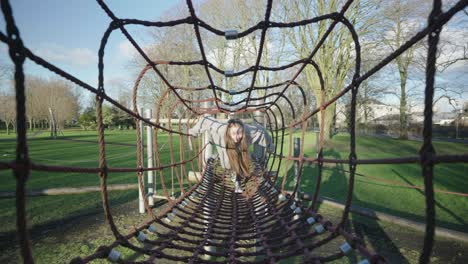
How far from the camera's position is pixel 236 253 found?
0.98 m

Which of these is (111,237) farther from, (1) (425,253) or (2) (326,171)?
(2) (326,171)

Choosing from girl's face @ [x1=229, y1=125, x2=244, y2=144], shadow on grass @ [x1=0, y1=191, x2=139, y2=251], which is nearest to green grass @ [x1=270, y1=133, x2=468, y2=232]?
girl's face @ [x1=229, y1=125, x2=244, y2=144]

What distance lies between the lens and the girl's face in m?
2.79

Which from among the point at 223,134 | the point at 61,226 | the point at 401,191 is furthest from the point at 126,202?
the point at 401,191

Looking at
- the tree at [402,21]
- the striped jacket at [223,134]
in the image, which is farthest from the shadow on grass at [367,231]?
the tree at [402,21]

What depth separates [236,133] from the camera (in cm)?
280

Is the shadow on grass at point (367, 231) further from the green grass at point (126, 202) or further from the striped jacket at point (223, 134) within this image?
the striped jacket at point (223, 134)

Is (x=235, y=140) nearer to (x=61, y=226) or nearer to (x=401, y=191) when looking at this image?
(x=61, y=226)

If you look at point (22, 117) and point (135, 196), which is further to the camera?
point (135, 196)

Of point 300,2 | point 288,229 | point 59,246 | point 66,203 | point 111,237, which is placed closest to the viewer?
point 288,229

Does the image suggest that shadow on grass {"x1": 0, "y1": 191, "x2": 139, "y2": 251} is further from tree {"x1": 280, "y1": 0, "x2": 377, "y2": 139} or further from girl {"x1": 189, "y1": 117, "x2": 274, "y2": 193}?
tree {"x1": 280, "y1": 0, "x2": 377, "y2": 139}

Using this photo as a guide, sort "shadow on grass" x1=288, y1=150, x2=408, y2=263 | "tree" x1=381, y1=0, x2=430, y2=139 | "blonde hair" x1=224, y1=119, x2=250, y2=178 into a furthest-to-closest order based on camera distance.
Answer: "tree" x1=381, y1=0, x2=430, y2=139 → "blonde hair" x1=224, y1=119, x2=250, y2=178 → "shadow on grass" x1=288, y1=150, x2=408, y2=263

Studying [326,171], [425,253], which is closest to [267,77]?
[326,171]

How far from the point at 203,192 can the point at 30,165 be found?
5.51 feet
